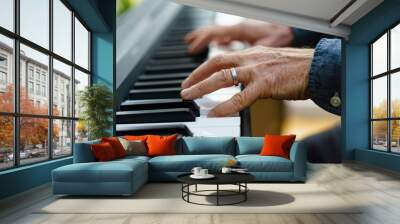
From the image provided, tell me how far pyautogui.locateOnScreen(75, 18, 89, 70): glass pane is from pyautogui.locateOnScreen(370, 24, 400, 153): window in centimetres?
636

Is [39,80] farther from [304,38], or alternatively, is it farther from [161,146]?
[304,38]

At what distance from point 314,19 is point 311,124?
232cm

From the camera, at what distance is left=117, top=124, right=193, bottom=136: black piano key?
8.42 metres

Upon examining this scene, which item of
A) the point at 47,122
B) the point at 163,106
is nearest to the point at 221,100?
the point at 163,106

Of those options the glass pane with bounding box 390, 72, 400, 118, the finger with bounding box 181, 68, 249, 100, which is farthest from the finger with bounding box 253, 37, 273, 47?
the glass pane with bounding box 390, 72, 400, 118

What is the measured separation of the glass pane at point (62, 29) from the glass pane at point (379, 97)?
257 inches

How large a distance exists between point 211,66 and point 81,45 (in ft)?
9.28

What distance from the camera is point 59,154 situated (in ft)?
22.1

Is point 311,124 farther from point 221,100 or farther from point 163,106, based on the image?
point 163,106

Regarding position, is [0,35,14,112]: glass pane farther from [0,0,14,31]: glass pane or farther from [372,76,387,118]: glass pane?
[372,76,387,118]: glass pane

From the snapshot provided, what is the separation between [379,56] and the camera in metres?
8.53

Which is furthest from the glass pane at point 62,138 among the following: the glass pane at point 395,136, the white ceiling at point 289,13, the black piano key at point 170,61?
the glass pane at point 395,136

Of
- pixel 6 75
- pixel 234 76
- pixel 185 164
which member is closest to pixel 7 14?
pixel 6 75

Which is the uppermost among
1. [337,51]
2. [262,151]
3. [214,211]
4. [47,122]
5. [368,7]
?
[368,7]
